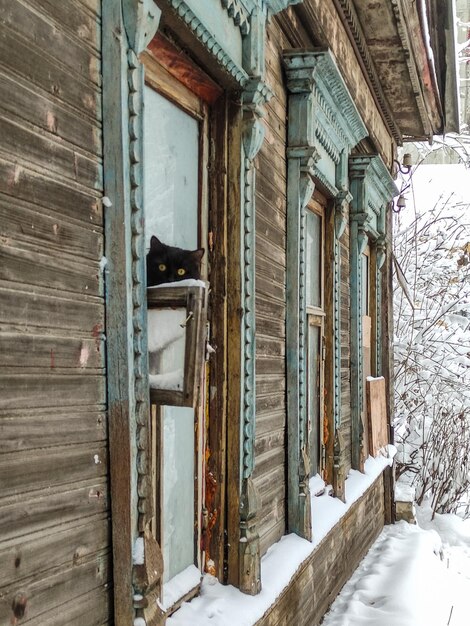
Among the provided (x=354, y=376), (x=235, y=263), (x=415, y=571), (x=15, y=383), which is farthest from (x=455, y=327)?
(x=15, y=383)

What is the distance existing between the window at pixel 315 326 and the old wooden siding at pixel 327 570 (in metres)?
0.61

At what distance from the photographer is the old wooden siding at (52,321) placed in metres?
1.58

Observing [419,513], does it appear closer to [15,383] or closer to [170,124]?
[170,124]

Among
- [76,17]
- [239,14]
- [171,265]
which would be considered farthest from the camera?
[239,14]

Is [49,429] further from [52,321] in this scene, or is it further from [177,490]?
[177,490]

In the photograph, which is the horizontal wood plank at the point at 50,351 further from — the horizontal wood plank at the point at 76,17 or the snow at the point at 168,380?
the horizontal wood plank at the point at 76,17

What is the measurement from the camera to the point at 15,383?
63.1 inches

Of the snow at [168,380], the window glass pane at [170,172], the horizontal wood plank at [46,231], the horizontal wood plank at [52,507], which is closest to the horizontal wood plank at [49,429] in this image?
the horizontal wood plank at [52,507]

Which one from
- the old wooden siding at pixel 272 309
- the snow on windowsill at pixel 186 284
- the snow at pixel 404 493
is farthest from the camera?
the snow at pixel 404 493

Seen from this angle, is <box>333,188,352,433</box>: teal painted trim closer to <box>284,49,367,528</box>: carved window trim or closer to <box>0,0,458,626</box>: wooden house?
<box>0,0,458,626</box>: wooden house

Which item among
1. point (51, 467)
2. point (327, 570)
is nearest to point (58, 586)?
point (51, 467)

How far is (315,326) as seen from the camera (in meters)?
5.29

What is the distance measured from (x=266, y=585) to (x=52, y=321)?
6.72ft

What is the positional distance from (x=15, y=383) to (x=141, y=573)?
28.2 inches
